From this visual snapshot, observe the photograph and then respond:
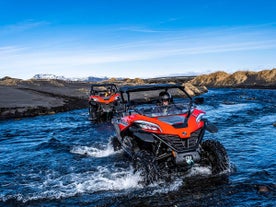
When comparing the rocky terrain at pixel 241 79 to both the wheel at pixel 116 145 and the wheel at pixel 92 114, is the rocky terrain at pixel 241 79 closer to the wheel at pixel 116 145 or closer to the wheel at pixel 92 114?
the wheel at pixel 92 114

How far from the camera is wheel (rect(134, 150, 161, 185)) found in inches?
284

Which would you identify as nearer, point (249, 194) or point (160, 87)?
point (249, 194)

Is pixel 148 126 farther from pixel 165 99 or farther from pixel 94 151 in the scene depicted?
pixel 94 151

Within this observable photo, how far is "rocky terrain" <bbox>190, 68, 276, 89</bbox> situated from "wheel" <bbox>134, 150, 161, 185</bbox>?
48471 millimetres

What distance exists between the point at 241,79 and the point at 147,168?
201ft

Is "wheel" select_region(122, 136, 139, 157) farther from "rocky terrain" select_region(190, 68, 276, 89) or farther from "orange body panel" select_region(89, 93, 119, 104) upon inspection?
"rocky terrain" select_region(190, 68, 276, 89)

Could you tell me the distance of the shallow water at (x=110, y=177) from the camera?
6.88 meters

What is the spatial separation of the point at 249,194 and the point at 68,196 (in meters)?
3.80

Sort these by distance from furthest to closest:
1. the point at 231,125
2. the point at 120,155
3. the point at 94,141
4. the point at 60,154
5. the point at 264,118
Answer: the point at 264,118 < the point at 231,125 < the point at 94,141 < the point at 60,154 < the point at 120,155

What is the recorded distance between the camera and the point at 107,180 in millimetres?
8297

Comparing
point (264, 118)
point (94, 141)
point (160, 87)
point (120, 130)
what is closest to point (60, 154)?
point (94, 141)

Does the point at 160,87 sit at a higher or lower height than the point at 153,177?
higher

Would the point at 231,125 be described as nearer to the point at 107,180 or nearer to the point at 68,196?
the point at 107,180

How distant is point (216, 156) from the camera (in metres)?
7.91
